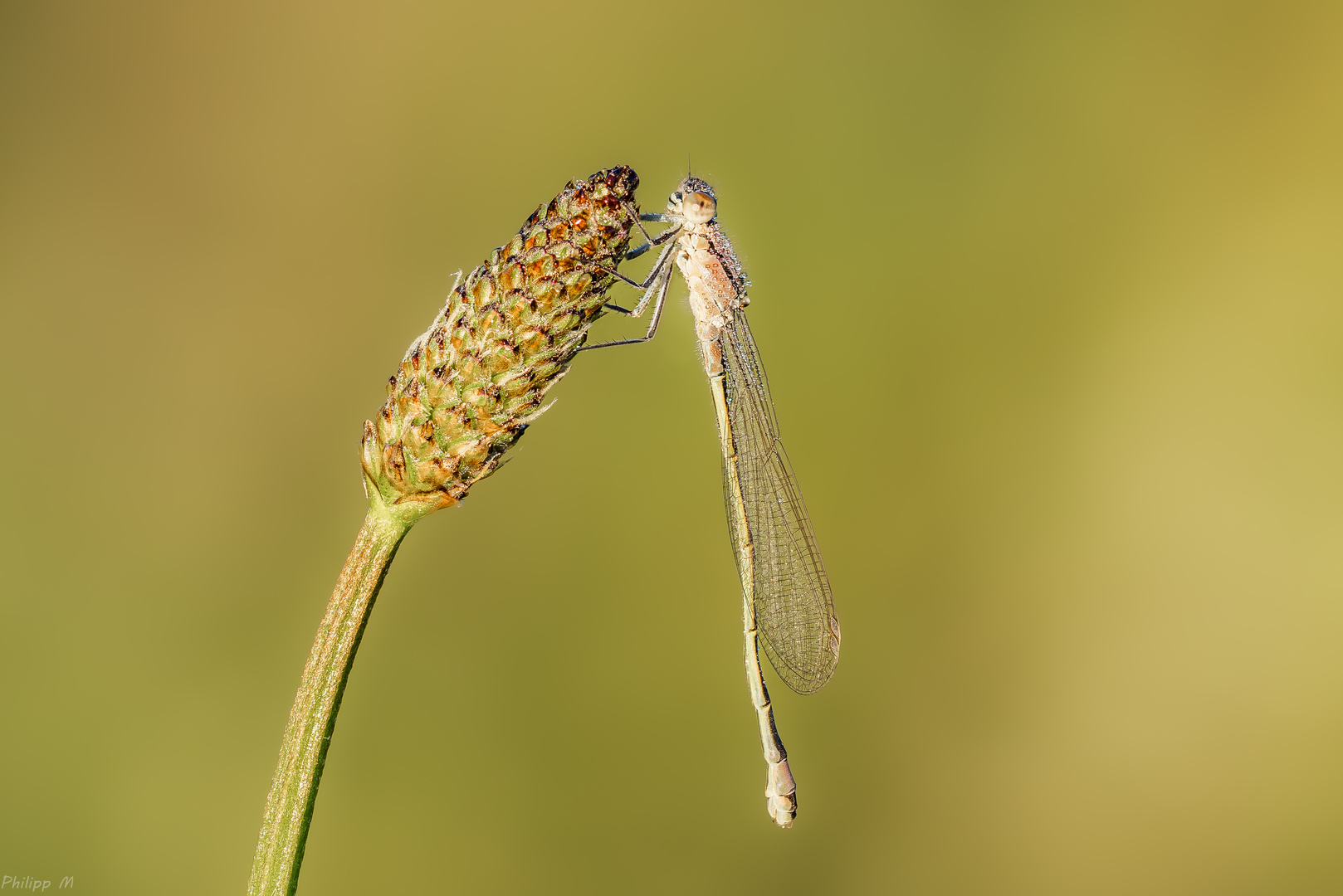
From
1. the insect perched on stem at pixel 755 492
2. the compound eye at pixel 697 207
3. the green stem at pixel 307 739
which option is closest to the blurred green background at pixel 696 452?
the insect perched on stem at pixel 755 492

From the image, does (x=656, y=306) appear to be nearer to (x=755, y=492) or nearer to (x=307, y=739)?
(x=755, y=492)

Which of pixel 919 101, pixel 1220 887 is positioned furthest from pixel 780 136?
pixel 1220 887

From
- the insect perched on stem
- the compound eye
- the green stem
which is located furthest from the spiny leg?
the green stem

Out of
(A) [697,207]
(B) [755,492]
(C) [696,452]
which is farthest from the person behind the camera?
(C) [696,452]

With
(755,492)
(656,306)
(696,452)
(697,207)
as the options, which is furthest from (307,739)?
(696,452)

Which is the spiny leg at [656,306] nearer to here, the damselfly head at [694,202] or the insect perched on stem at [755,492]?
the insect perched on stem at [755,492]

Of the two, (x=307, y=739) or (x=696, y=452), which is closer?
(x=307, y=739)

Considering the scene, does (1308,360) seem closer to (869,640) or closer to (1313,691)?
(1313,691)
